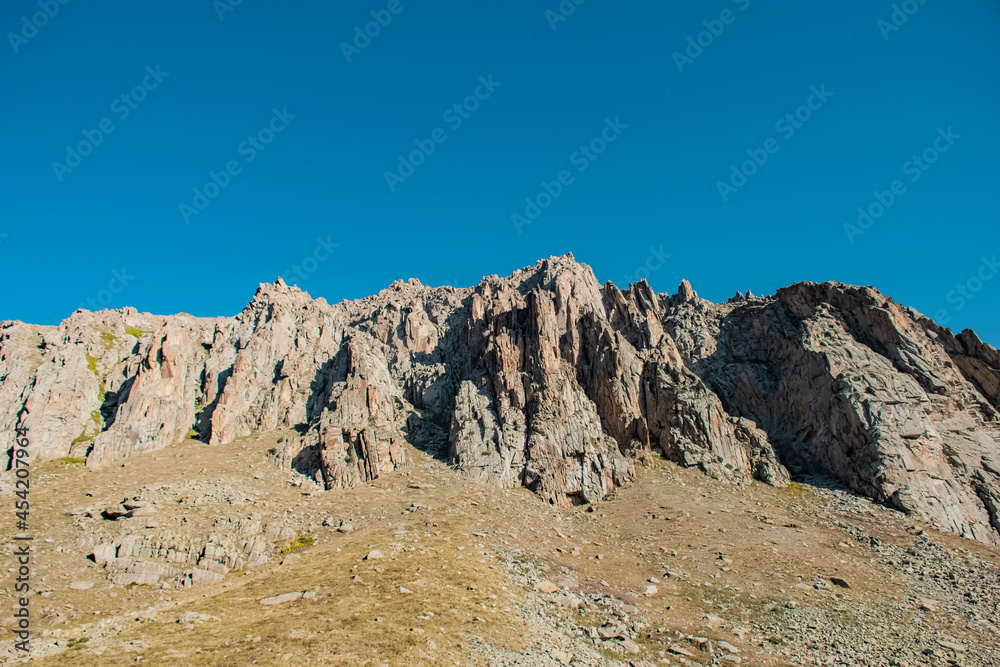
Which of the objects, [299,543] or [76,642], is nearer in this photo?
[76,642]

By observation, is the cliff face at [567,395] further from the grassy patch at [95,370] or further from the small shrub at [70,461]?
the small shrub at [70,461]

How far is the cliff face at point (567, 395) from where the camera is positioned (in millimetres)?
59438

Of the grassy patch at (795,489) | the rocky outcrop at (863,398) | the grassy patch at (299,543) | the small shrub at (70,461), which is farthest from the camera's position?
the small shrub at (70,461)

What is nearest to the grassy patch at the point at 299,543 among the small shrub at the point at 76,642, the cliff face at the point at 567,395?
the cliff face at the point at 567,395

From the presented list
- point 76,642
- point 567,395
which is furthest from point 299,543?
point 567,395

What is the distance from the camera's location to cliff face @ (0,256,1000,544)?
59438 mm

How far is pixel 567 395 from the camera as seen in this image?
71.1 meters

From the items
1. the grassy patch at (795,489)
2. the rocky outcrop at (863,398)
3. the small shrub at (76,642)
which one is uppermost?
the rocky outcrop at (863,398)

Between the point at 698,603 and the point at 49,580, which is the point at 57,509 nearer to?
the point at 49,580

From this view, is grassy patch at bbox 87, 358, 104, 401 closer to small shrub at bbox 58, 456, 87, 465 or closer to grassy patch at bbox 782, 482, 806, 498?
small shrub at bbox 58, 456, 87, 465

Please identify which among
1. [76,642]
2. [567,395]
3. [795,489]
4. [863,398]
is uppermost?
[567,395]

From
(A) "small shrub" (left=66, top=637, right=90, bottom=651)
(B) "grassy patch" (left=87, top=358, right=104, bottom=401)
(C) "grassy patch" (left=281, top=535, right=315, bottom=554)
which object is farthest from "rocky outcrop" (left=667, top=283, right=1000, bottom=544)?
(B) "grassy patch" (left=87, top=358, right=104, bottom=401)

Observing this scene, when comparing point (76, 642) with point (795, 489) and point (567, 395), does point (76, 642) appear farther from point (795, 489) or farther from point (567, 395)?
point (795, 489)

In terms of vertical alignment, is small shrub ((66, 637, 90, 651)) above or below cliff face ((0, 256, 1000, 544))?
below
